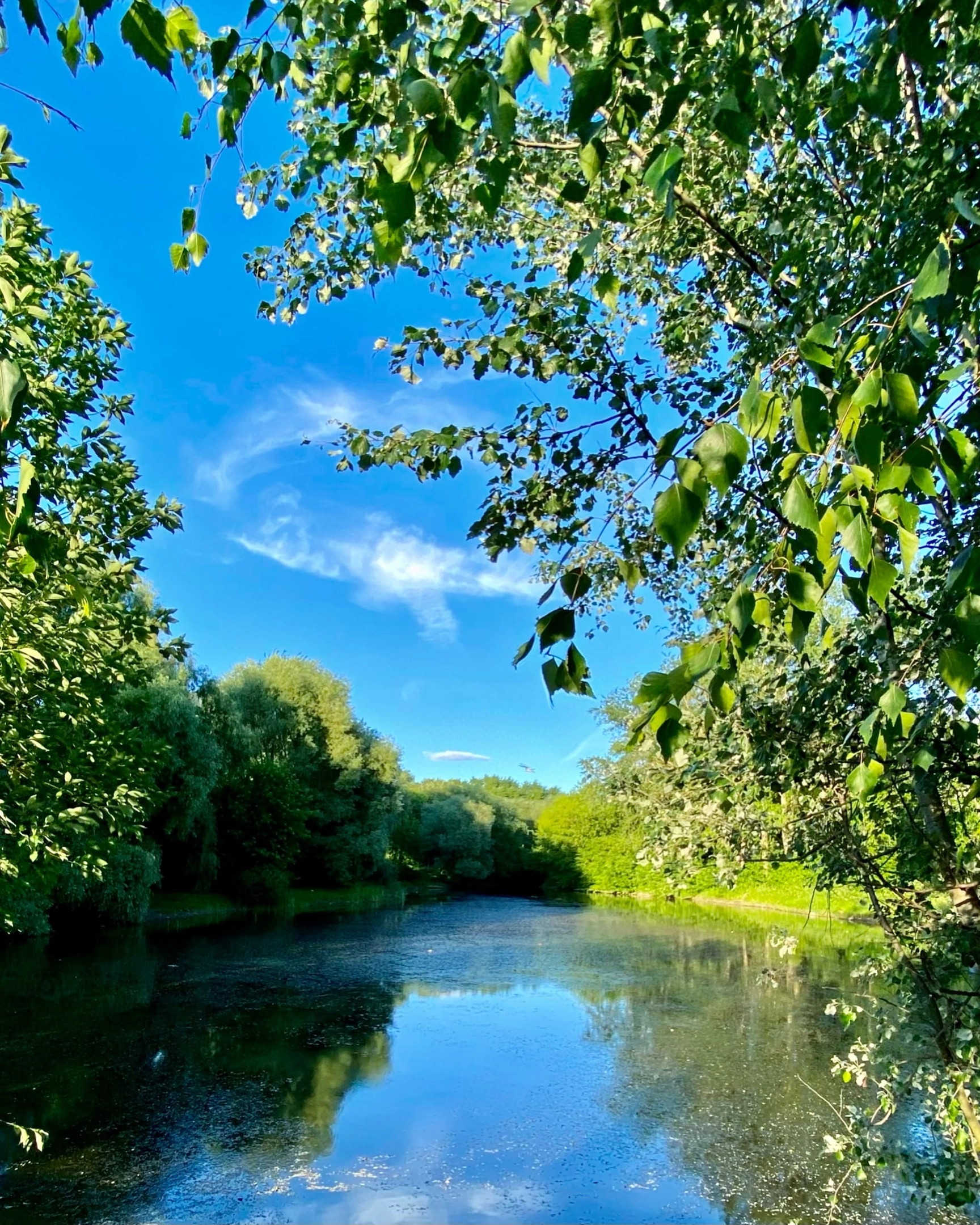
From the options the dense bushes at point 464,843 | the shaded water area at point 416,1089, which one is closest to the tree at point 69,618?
the shaded water area at point 416,1089

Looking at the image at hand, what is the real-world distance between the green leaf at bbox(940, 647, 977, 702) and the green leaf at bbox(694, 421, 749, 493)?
38cm

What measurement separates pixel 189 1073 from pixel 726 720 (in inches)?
381

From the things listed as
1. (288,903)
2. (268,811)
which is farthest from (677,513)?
(288,903)

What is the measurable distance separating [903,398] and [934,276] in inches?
5.6

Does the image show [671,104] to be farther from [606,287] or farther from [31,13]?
[31,13]

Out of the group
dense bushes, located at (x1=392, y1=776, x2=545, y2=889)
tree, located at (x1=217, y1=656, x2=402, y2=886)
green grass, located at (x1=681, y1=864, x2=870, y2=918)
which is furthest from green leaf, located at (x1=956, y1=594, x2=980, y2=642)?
dense bushes, located at (x1=392, y1=776, x2=545, y2=889)

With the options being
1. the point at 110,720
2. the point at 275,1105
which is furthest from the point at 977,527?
the point at 275,1105

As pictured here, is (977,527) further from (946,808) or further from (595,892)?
(595,892)

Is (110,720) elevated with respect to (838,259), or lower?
lower

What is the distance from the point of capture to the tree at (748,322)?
107 cm

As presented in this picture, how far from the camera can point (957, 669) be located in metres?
1.09

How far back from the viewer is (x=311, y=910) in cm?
3209

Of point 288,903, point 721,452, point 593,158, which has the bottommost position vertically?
point 288,903

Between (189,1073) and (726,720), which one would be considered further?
(189,1073)
